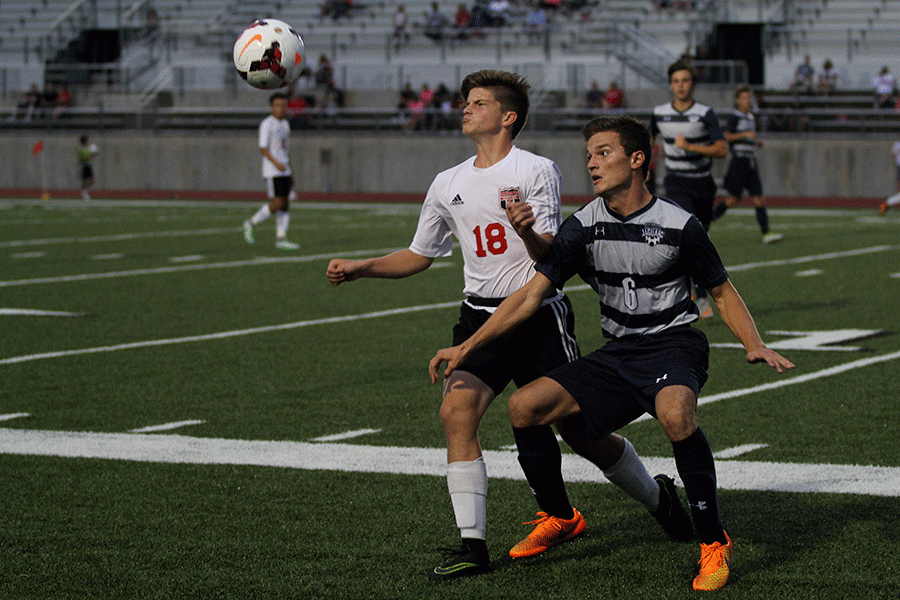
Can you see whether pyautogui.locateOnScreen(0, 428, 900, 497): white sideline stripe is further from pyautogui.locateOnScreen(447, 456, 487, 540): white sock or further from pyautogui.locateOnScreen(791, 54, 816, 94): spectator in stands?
pyautogui.locateOnScreen(791, 54, 816, 94): spectator in stands

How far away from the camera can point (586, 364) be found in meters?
4.93

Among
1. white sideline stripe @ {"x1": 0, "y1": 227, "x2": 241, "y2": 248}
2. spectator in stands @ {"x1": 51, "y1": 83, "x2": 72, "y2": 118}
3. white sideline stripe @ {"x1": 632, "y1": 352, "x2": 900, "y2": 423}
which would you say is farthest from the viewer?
spectator in stands @ {"x1": 51, "y1": 83, "x2": 72, "y2": 118}

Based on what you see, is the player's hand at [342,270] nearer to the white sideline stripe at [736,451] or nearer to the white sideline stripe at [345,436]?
the white sideline stripe at [345,436]

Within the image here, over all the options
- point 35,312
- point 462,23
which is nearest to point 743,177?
point 35,312

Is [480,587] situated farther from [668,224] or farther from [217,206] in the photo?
[217,206]

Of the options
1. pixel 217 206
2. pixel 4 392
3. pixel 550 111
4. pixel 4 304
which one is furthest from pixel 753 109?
pixel 4 392

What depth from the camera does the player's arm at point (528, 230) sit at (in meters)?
4.50

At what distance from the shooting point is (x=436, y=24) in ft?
127

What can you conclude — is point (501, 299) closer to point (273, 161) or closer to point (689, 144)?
point (689, 144)

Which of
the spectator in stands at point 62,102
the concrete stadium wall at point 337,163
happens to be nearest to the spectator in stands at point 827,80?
the concrete stadium wall at point 337,163

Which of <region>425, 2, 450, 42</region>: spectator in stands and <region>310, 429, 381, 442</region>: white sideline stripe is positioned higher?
<region>425, 2, 450, 42</region>: spectator in stands

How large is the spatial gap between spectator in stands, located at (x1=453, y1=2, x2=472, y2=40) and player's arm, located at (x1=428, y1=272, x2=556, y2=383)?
33906mm

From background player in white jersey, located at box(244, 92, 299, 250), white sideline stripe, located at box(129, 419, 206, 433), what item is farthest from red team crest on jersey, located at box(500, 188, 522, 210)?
background player in white jersey, located at box(244, 92, 299, 250)

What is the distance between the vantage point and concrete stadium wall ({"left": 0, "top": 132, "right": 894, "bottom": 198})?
1249 inches
